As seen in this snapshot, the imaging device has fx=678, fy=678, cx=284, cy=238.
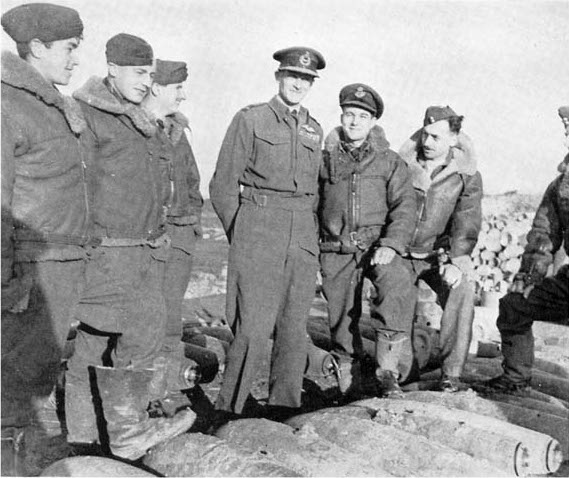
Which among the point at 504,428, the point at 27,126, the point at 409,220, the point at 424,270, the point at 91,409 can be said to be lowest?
the point at 91,409

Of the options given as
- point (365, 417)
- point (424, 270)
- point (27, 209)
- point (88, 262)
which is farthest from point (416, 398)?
point (27, 209)

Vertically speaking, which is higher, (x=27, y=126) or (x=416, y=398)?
(x=27, y=126)

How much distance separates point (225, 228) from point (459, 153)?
2.23 metres

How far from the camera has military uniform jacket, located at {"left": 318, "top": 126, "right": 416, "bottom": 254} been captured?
5637 mm

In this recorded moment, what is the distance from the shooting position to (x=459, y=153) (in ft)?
19.6

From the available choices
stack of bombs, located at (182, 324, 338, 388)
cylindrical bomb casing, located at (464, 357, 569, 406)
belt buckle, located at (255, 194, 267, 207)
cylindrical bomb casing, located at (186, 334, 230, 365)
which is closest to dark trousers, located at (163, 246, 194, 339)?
stack of bombs, located at (182, 324, 338, 388)

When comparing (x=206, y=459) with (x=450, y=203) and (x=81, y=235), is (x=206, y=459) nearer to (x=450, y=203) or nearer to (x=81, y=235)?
(x=81, y=235)

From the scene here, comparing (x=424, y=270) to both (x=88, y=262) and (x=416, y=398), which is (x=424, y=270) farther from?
(x=88, y=262)

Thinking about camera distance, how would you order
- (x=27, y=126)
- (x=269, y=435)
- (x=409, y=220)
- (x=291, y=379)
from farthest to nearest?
(x=409, y=220) → (x=291, y=379) → (x=269, y=435) → (x=27, y=126)

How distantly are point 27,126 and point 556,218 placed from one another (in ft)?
14.0

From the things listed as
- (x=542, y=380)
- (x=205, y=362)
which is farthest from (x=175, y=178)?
(x=542, y=380)

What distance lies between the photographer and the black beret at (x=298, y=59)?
511 centimetres

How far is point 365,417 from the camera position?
4426 mm

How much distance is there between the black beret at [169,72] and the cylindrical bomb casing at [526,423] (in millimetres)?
3347
